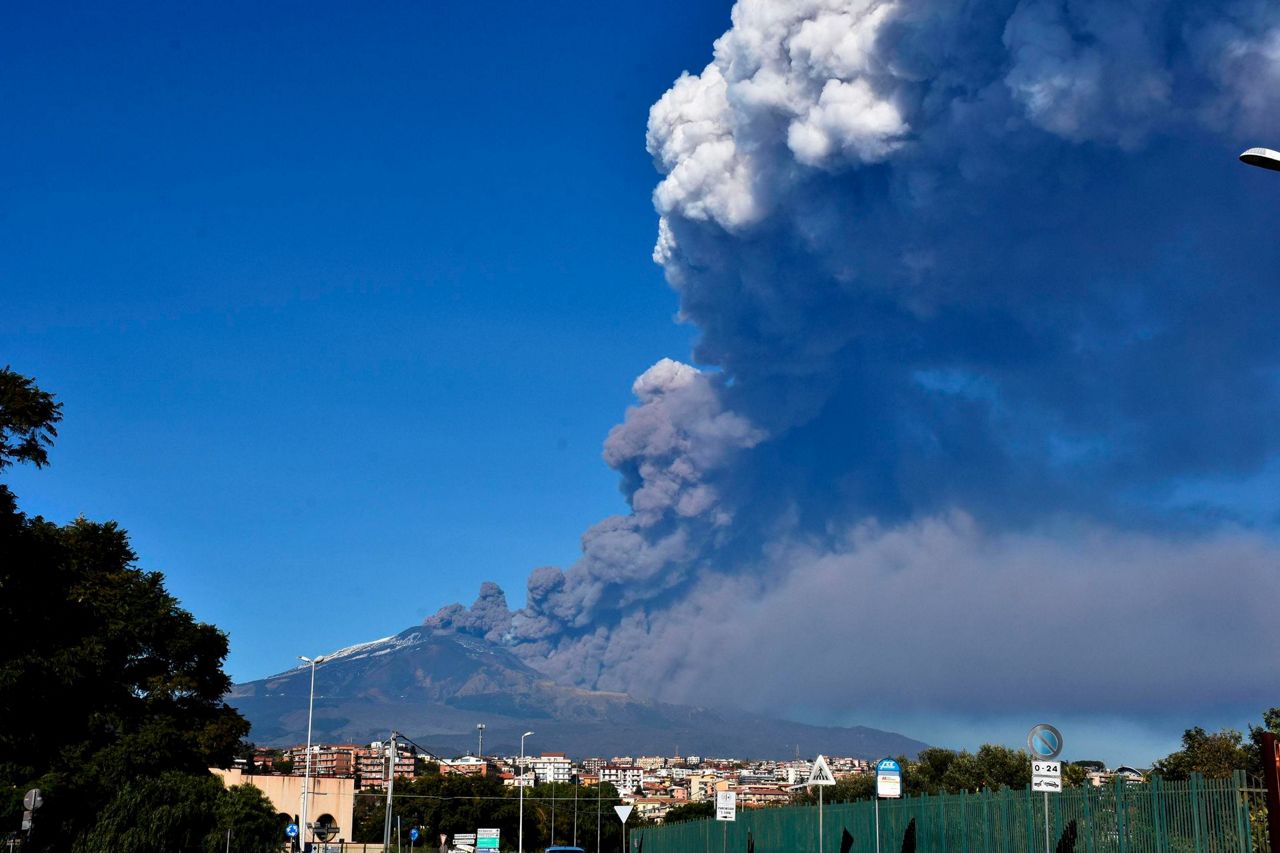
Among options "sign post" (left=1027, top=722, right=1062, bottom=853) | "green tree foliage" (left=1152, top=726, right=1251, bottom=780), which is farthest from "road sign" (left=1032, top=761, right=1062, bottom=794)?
"green tree foliage" (left=1152, top=726, right=1251, bottom=780)

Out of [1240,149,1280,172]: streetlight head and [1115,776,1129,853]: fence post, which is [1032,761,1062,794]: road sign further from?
[1240,149,1280,172]: streetlight head

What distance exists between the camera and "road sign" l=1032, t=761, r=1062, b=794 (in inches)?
622

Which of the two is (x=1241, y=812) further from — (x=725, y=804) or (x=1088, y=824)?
(x=725, y=804)

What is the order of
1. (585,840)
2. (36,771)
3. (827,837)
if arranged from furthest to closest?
(585,840) < (36,771) < (827,837)

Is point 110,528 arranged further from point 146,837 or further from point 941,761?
point 941,761

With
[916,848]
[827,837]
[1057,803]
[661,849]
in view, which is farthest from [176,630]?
[1057,803]

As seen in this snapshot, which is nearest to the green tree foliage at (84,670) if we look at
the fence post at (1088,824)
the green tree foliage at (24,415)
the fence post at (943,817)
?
the green tree foliage at (24,415)

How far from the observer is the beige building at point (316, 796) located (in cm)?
8738

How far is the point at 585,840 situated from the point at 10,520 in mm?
91119

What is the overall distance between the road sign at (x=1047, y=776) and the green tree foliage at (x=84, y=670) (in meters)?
27.3

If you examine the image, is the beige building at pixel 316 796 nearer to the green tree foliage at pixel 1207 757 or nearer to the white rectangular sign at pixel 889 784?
the green tree foliage at pixel 1207 757

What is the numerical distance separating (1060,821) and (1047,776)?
103 inches

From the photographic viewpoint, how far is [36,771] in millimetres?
41812

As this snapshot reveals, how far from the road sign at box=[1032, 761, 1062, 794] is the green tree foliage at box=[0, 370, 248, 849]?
89.5ft
